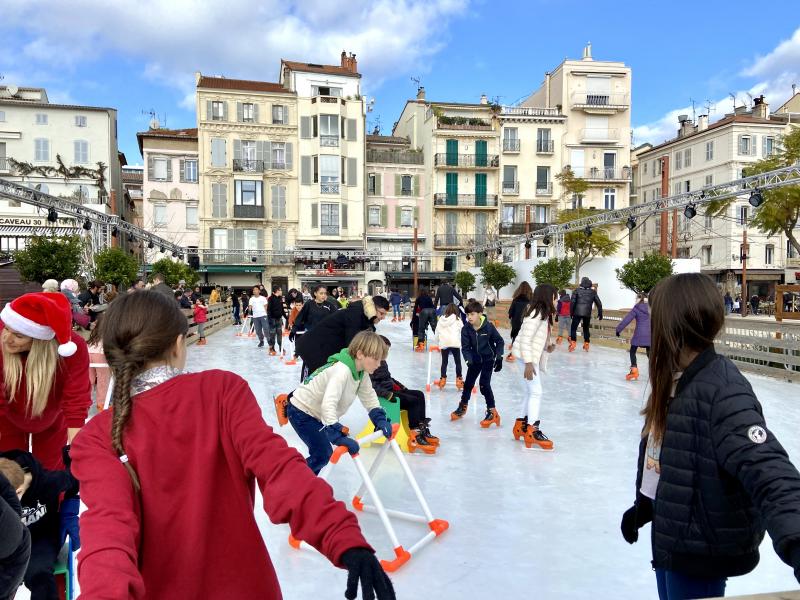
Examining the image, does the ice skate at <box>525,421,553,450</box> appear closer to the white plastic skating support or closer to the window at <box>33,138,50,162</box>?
the white plastic skating support

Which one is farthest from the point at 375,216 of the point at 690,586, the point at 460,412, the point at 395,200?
Answer: the point at 690,586

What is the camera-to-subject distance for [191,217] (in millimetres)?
35125

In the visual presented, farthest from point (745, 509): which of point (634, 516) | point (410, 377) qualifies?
point (410, 377)

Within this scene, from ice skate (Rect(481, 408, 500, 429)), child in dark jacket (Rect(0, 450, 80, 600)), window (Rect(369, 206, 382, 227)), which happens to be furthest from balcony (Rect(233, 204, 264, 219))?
child in dark jacket (Rect(0, 450, 80, 600))

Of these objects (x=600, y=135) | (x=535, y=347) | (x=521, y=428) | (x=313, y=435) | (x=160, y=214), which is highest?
(x=600, y=135)

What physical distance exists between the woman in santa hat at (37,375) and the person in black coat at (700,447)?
85.4 inches

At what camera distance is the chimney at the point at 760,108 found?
3609 cm

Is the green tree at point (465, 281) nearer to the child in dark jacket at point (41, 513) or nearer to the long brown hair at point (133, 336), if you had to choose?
the child in dark jacket at point (41, 513)

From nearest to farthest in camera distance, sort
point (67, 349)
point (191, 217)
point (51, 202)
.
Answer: point (67, 349)
point (51, 202)
point (191, 217)

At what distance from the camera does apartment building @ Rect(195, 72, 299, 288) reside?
34562 millimetres

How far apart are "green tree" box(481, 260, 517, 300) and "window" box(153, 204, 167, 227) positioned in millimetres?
20000

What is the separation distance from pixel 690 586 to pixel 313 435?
7.61 ft

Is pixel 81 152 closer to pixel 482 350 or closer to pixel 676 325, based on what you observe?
pixel 482 350

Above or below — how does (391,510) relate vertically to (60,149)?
below
